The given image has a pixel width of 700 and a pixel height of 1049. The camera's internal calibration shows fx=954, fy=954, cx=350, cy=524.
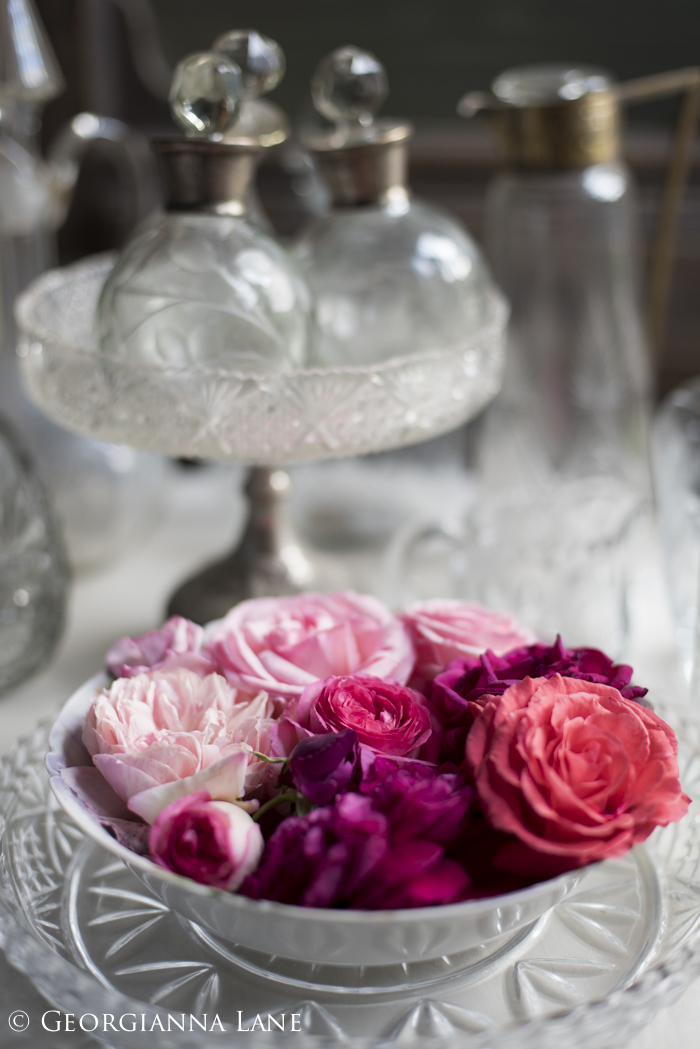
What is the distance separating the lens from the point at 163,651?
1.11 ft

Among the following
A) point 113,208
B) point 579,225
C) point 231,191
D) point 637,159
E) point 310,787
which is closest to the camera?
point 310,787

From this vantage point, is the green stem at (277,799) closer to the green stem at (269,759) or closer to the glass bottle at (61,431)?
the green stem at (269,759)

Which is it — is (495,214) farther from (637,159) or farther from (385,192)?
(637,159)

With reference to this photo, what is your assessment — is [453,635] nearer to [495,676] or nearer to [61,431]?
[495,676]

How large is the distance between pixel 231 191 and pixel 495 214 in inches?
10.0

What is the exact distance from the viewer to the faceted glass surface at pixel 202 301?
412mm

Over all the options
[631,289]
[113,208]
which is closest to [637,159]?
[631,289]

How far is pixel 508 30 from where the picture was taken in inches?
40.3

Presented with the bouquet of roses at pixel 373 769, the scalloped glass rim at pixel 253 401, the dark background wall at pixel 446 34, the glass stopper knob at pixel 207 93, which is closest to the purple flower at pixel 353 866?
the bouquet of roses at pixel 373 769

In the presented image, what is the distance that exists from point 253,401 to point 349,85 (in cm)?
17

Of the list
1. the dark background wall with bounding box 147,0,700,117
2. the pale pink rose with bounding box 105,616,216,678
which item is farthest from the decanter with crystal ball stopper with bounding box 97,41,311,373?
the dark background wall with bounding box 147,0,700,117

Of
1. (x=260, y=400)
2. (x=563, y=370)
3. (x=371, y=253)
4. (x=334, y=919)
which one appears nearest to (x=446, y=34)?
(x=563, y=370)

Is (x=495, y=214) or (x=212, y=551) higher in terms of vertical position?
(x=495, y=214)

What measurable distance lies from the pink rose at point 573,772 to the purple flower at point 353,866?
0.07ft
